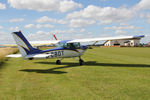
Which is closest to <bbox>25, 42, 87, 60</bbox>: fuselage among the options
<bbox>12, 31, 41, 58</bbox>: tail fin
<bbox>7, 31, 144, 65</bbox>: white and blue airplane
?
<bbox>7, 31, 144, 65</bbox>: white and blue airplane

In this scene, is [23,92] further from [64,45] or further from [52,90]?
[64,45]

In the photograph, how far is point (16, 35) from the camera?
Result: 10.7 m

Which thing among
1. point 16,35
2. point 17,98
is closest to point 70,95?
point 17,98

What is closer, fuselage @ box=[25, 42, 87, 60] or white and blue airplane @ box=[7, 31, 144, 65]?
white and blue airplane @ box=[7, 31, 144, 65]

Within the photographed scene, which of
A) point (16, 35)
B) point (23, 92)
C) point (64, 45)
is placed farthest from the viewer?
point (64, 45)

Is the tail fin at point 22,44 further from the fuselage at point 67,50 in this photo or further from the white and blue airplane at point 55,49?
the fuselage at point 67,50

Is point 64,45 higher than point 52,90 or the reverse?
higher

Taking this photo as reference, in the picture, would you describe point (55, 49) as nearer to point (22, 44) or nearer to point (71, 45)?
point (71, 45)

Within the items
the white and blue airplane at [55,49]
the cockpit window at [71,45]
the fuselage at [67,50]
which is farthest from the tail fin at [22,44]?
the cockpit window at [71,45]

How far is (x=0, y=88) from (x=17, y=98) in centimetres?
167

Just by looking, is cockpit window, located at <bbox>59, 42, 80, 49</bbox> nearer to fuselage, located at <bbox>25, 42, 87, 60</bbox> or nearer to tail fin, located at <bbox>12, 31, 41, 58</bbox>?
fuselage, located at <bbox>25, 42, 87, 60</bbox>

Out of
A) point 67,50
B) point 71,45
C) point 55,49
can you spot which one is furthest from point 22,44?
point 71,45

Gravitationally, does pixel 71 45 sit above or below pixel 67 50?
above

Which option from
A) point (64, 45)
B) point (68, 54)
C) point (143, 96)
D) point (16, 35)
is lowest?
point (143, 96)
